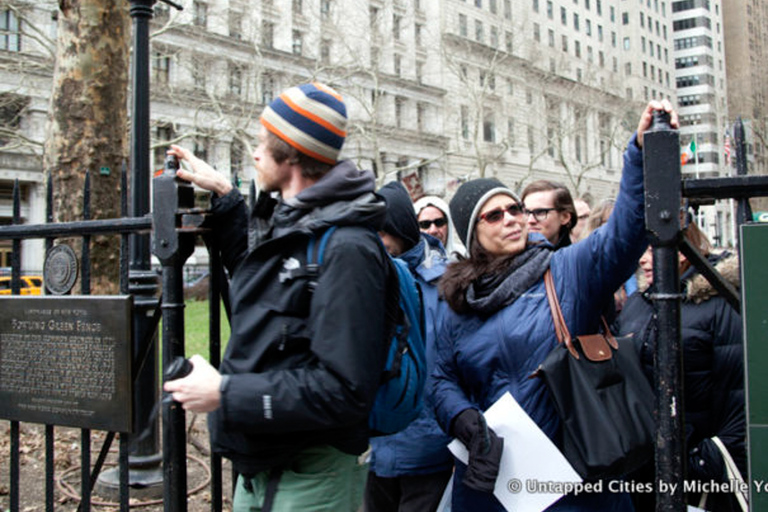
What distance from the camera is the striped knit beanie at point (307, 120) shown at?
2109mm

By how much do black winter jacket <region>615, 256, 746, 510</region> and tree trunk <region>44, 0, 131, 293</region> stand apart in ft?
15.1

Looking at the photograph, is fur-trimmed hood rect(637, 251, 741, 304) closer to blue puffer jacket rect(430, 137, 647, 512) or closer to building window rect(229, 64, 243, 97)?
blue puffer jacket rect(430, 137, 647, 512)

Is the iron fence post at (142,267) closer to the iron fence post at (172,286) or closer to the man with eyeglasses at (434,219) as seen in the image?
the iron fence post at (172,286)

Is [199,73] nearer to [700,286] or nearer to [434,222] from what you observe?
[434,222]

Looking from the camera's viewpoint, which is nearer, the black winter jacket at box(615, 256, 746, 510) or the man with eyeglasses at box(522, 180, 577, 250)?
the black winter jacket at box(615, 256, 746, 510)

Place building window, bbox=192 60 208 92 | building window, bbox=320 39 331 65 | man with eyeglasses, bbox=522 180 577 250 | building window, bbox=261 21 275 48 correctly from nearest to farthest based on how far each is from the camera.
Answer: man with eyeglasses, bbox=522 180 577 250
building window, bbox=192 60 208 92
building window, bbox=261 21 275 48
building window, bbox=320 39 331 65

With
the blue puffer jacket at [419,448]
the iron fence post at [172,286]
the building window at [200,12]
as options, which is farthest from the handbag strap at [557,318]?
the building window at [200,12]

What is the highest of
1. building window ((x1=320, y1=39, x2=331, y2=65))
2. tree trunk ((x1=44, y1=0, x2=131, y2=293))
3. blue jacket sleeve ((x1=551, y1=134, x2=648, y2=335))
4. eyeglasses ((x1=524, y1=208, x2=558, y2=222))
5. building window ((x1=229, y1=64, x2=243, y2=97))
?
building window ((x1=320, y1=39, x2=331, y2=65))

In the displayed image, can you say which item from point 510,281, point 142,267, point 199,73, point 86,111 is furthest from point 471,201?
point 199,73

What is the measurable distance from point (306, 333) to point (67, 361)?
58.9 inches

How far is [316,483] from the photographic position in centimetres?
208

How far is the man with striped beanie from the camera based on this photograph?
191cm

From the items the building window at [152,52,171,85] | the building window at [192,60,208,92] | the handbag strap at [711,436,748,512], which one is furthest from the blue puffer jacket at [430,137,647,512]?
the building window at [152,52,171,85]

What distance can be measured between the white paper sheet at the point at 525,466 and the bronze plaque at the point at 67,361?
5.03 ft
